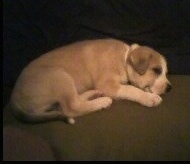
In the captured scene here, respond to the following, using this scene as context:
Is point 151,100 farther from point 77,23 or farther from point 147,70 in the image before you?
point 77,23

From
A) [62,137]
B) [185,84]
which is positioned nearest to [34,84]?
[62,137]

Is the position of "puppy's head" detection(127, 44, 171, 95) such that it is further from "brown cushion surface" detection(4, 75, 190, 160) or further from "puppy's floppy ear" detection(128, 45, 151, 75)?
"brown cushion surface" detection(4, 75, 190, 160)

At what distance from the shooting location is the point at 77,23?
6.63 feet

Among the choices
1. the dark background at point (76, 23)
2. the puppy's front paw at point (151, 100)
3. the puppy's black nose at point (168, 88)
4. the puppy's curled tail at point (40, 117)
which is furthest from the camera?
the dark background at point (76, 23)

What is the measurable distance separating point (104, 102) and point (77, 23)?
51cm

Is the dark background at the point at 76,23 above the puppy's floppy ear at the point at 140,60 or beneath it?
above

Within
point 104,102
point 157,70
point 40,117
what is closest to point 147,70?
point 157,70

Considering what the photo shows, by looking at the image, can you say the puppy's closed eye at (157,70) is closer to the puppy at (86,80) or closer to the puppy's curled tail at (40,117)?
the puppy at (86,80)

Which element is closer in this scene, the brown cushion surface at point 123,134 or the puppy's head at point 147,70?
the brown cushion surface at point 123,134

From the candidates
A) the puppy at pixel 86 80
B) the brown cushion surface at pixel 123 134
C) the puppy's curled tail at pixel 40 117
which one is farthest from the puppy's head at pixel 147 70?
the puppy's curled tail at pixel 40 117

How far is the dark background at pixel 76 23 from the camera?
1.99 metres

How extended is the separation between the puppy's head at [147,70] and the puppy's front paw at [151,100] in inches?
3.3

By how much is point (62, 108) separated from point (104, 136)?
10.4 inches

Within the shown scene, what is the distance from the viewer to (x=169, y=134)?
1594mm
